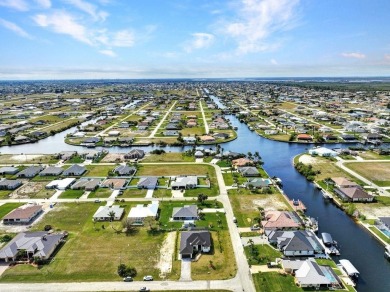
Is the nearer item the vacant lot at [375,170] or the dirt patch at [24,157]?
the vacant lot at [375,170]

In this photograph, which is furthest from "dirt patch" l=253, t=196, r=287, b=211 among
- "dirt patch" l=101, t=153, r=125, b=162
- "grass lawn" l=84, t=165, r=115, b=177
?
"dirt patch" l=101, t=153, r=125, b=162

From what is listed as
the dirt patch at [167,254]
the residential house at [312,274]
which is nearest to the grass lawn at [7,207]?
the dirt patch at [167,254]

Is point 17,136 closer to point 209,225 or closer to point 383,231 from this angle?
point 209,225

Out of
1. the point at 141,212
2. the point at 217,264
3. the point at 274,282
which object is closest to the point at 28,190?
the point at 141,212

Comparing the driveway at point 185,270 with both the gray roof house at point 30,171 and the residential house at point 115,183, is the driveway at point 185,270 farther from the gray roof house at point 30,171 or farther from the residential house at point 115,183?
the gray roof house at point 30,171

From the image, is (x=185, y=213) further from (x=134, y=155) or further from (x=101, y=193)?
(x=134, y=155)

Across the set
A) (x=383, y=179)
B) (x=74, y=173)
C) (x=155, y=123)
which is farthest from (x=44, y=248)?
(x=155, y=123)

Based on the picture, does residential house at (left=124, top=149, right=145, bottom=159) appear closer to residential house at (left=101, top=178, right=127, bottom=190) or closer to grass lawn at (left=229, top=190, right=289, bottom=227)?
residential house at (left=101, top=178, right=127, bottom=190)
